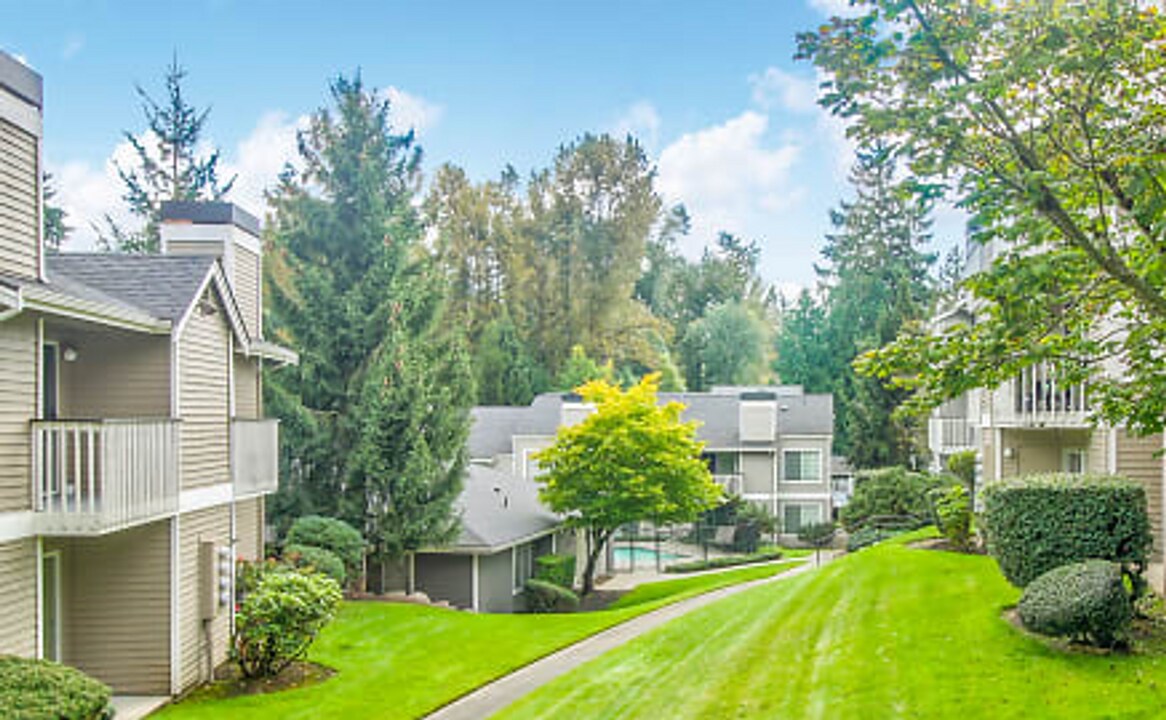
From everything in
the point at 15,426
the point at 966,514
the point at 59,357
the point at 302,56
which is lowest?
the point at 966,514

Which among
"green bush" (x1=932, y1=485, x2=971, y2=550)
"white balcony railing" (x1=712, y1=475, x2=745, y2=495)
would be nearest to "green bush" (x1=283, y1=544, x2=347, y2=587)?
"green bush" (x1=932, y1=485, x2=971, y2=550)

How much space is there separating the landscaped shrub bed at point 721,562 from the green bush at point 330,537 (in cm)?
1475

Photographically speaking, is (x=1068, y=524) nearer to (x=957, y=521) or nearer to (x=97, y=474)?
(x=957, y=521)

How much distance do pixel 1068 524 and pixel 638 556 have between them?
2563 centimetres

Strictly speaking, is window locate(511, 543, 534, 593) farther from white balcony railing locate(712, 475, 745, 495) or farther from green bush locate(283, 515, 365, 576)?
white balcony railing locate(712, 475, 745, 495)

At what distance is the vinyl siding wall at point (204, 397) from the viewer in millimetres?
13453

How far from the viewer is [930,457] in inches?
1757

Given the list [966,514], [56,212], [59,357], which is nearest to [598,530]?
[966,514]

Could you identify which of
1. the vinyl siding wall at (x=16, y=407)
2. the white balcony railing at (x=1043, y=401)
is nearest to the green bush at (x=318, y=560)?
Result: the vinyl siding wall at (x=16, y=407)

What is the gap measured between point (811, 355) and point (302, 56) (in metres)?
36.2

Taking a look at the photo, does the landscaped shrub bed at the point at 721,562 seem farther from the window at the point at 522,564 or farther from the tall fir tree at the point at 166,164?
the tall fir tree at the point at 166,164

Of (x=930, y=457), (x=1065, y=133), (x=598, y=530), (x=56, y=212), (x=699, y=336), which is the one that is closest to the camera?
(x=1065, y=133)

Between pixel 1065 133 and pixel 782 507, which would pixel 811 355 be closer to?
pixel 782 507

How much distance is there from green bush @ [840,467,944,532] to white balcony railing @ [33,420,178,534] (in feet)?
77.9
